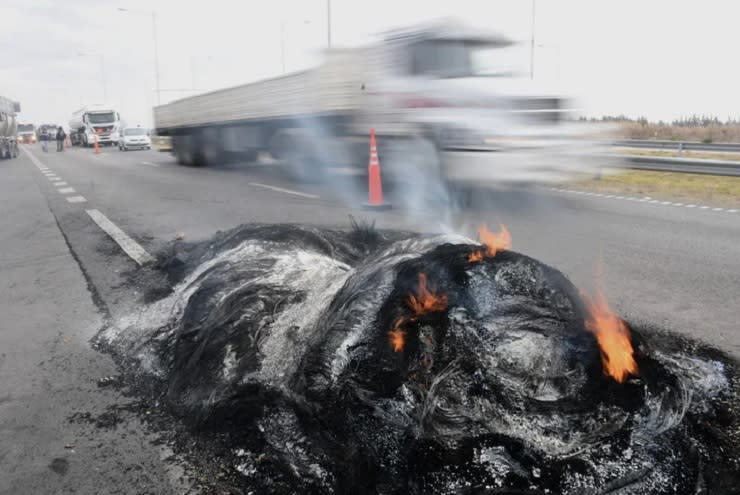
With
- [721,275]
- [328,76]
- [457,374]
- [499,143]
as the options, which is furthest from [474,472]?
[328,76]

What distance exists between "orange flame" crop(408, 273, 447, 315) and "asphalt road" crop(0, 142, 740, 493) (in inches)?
49.1

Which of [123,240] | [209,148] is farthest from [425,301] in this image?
[209,148]

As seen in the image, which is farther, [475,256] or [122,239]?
[122,239]

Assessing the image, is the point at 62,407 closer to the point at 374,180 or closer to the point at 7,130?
the point at 374,180

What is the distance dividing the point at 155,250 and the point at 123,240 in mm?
932

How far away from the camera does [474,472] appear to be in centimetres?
221

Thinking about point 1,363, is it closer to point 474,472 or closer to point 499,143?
point 474,472

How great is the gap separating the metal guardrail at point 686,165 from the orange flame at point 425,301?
31.1ft

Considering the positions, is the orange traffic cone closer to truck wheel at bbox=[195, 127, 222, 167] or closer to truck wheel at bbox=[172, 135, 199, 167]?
truck wheel at bbox=[195, 127, 222, 167]

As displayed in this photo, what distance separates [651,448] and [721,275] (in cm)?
368

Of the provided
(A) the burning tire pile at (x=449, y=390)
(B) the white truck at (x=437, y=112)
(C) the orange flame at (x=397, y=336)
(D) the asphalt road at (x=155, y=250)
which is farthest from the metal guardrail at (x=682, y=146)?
(C) the orange flame at (x=397, y=336)

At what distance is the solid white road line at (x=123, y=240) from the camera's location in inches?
247

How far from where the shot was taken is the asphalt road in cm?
275

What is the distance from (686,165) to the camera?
12.4 metres
